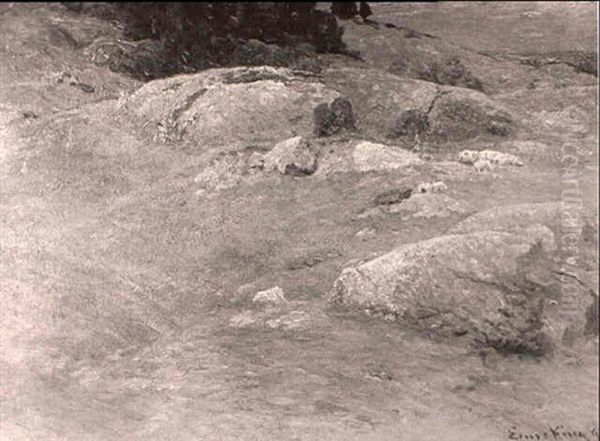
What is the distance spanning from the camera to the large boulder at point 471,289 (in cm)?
809

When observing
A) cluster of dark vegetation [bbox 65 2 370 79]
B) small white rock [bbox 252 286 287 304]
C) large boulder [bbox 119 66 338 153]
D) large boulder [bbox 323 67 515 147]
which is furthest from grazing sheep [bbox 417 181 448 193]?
cluster of dark vegetation [bbox 65 2 370 79]

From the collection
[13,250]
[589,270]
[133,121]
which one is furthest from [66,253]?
[589,270]

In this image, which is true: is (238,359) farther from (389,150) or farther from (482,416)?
(389,150)

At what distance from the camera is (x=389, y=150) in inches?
396

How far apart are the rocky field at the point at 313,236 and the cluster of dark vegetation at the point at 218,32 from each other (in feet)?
0.64

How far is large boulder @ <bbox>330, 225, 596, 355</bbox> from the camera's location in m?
8.09

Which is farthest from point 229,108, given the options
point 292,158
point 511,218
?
point 511,218

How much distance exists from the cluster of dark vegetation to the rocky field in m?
0.19

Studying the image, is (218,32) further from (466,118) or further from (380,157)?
(466,118)
